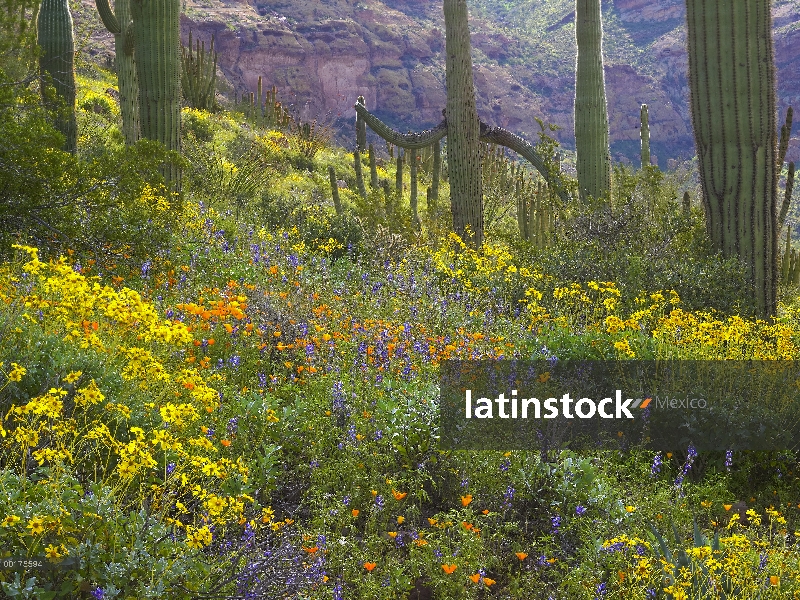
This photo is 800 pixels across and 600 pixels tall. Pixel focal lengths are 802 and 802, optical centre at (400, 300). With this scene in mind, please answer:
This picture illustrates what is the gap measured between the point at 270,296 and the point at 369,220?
4.55m

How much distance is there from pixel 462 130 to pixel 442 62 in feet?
250

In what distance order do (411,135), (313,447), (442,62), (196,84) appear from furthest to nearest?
(442,62) → (196,84) → (411,135) → (313,447)

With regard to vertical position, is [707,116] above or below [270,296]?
above

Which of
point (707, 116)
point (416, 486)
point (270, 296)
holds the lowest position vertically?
point (416, 486)

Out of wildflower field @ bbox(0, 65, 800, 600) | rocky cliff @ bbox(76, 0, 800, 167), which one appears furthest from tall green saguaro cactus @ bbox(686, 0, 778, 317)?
rocky cliff @ bbox(76, 0, 800, 167)

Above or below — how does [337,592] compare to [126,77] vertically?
below

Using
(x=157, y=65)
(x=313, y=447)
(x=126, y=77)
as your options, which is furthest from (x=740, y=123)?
(x=126, y=77)

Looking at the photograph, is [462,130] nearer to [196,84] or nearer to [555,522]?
[555,522]

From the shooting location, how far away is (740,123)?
23.1 ft

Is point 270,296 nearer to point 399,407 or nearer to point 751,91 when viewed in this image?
point 399,407

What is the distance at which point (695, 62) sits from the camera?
7.22 m

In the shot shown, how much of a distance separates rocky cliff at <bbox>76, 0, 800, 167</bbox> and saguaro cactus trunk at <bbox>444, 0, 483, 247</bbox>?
64.5m

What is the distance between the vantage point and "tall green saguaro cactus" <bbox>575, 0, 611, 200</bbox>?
30.6 feet

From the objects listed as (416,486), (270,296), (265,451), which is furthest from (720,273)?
(265,451)
